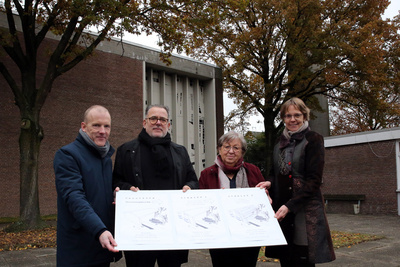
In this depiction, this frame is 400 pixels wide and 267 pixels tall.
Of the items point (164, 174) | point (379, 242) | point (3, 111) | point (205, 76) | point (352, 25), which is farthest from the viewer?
point (205, 76)

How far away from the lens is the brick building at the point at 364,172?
17000mm

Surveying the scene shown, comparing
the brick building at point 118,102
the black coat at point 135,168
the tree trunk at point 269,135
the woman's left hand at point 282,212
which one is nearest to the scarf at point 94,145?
the black coat at point 135,168

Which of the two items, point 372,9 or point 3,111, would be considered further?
point 372,9

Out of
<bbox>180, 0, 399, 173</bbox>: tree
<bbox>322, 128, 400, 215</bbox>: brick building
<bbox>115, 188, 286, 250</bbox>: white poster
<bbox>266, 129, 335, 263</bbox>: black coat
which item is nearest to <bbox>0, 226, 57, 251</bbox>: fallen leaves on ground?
<bbox>115, 188, 286, 250</bbox>: white poster

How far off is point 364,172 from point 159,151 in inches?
679

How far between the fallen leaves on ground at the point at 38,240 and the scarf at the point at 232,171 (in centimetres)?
416

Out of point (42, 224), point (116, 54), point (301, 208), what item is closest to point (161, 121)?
point (301, 208)

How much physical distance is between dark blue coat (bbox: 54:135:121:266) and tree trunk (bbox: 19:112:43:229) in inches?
376

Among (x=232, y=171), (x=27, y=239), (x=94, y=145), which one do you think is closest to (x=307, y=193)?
(x=232, y=171)

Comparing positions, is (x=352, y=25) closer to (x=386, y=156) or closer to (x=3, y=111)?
(x=386, y=156)

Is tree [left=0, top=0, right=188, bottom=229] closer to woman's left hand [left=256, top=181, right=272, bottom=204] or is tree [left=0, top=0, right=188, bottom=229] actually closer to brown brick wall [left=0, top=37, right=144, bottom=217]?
brown brick wall [left=0, top=37, right=144, bottom=217]

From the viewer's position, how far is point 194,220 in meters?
3.00

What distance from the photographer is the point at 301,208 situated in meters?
3.30

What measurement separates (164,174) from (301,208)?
1.23 meters
